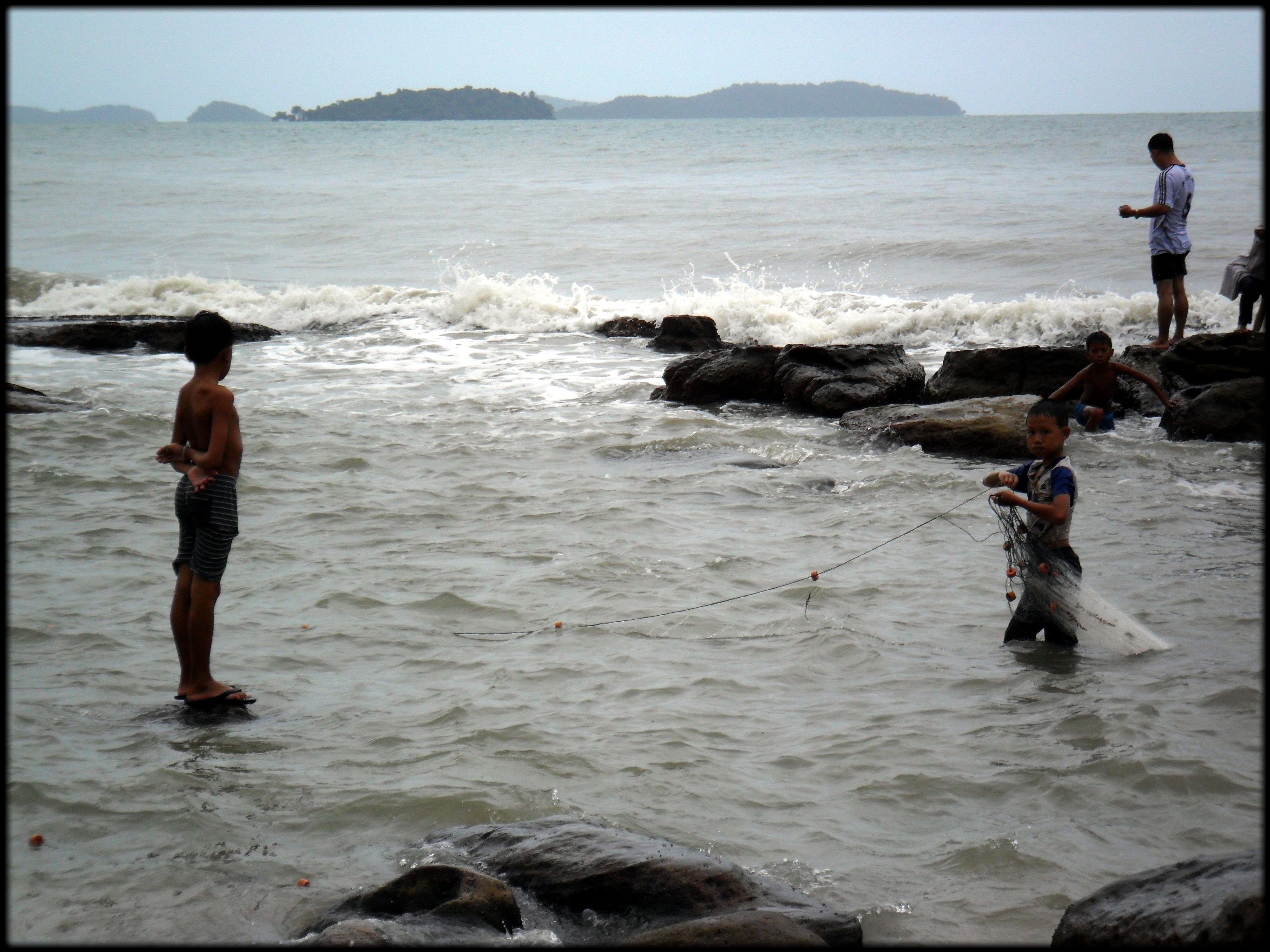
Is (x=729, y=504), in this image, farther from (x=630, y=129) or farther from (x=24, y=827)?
(x=630, y=129)

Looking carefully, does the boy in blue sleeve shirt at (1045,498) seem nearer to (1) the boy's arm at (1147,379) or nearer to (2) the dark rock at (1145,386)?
(1) the boy's arm at (1147,379)

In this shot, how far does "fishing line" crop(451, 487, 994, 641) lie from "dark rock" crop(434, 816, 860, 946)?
2.27 m

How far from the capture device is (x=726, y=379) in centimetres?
1246

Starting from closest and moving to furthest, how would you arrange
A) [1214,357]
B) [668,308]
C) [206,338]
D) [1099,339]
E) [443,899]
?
[443,899] < [206,338] < [1099,339] < [1214,357] < [668,308]

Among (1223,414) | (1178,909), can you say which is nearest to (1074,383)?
(1223,414)

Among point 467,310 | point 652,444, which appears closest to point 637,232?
point 467,310

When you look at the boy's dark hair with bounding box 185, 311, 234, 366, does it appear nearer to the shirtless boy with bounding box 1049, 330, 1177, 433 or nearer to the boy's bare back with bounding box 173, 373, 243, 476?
the boy's bare back with bounding box 173, 373, 243, 476

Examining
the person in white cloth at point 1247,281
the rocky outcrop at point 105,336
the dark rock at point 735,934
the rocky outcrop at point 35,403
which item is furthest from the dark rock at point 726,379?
the dark rock at point 735,934

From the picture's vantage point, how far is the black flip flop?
15.9ft

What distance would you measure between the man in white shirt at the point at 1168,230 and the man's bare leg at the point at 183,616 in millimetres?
9468

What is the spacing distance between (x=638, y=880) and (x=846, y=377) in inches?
365

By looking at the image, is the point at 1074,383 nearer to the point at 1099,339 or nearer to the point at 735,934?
the point at 1099,339

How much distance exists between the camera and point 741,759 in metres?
4.54

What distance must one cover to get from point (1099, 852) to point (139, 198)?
43.1m
